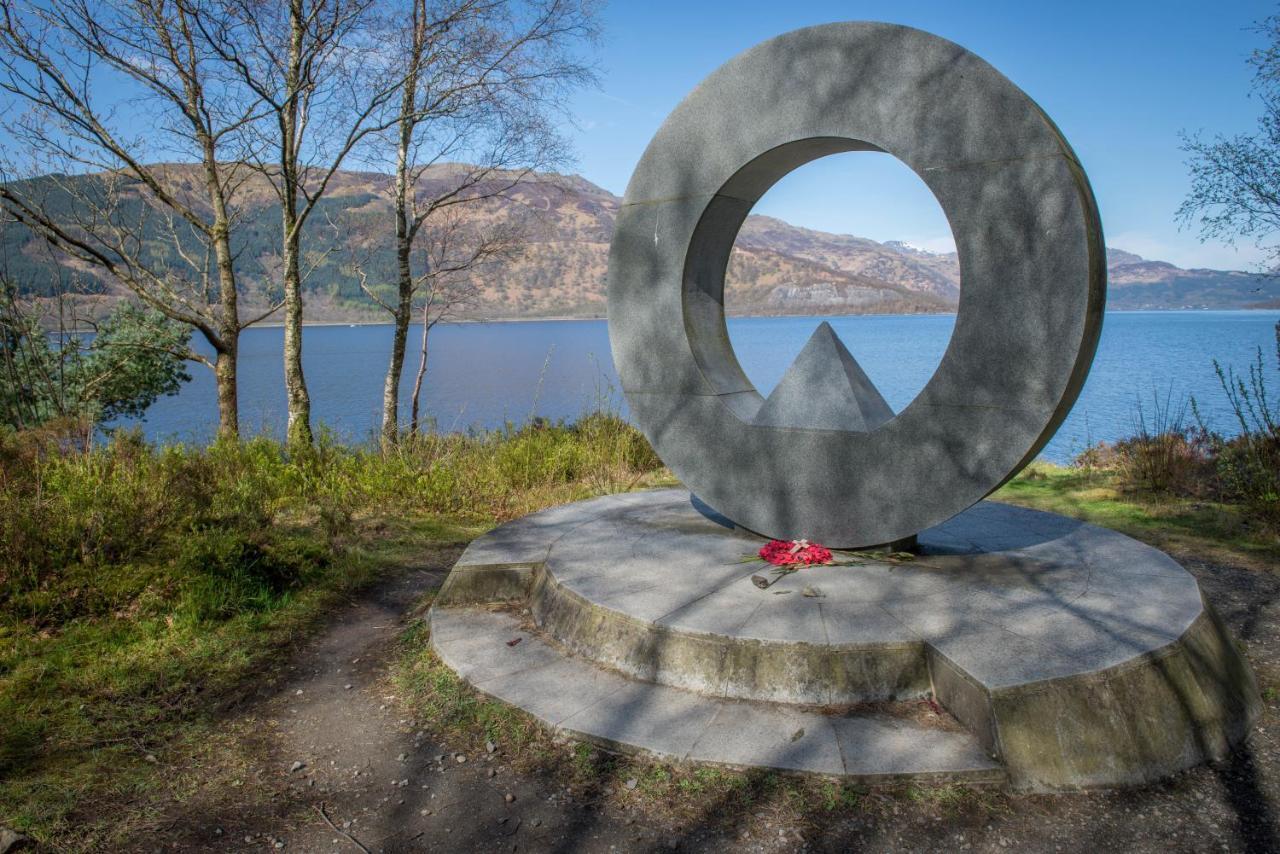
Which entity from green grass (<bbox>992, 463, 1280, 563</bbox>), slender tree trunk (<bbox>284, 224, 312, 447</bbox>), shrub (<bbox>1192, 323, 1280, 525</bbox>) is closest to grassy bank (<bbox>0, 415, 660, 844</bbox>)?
slender tree trunk (<bbox>284, 224, 312, 447</bbox>)

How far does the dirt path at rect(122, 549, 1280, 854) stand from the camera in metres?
2.61

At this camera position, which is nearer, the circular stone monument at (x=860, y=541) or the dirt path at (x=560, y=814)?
the dirt path at (x=560, y=814)

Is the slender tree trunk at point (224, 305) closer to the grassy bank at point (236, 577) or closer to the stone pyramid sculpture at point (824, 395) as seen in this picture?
the grassy bank at point (236, 577)

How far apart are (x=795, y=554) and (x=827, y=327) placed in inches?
56.6

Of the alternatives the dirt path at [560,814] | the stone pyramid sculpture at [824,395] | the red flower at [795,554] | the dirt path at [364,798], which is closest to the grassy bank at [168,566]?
the dirt path at [364,798]

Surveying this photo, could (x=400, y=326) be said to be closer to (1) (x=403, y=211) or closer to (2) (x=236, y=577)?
(1) (x=403, y=211)

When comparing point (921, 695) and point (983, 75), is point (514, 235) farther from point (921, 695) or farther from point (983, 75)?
point (921, 695)

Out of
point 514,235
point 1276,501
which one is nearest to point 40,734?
point 1276,501

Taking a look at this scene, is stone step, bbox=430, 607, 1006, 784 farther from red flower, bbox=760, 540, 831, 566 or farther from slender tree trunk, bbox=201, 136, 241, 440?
slender tree trunk, bbox=201, 136, 241, 440

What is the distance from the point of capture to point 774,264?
2114 inches

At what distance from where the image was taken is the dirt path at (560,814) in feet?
8.55

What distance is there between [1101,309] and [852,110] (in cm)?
168

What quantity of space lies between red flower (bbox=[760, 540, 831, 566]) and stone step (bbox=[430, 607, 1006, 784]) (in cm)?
115

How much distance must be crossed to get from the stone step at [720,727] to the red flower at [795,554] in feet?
3.76
